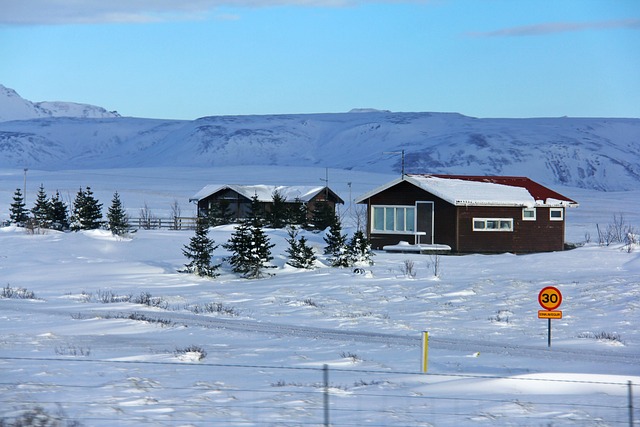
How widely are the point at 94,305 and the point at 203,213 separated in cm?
4200

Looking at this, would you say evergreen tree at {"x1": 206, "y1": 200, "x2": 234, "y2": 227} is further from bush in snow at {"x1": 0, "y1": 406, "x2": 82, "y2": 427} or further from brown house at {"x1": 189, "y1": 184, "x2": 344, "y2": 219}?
bush in snow at {"x1": 0, "y1": 406, "x2": 82, "y2": 427}

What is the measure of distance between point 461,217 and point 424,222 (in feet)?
6.54

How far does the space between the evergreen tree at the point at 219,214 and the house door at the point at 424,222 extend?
1994cm

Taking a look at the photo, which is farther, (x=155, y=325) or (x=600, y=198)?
(x=600, y=198)

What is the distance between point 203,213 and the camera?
67.1 m

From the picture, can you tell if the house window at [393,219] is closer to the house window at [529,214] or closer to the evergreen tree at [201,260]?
the house window at [529,214]

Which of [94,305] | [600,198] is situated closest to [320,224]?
[94,305]

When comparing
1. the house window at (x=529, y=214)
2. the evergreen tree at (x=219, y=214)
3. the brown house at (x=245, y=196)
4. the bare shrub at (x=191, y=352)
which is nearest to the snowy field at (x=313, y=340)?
the bare shrub at (x=191, y=352)

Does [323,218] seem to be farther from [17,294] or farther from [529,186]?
[17,294]

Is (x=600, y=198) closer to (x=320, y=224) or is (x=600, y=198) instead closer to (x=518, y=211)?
(x=320, y=224)

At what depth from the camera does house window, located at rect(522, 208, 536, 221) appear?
44094 mm

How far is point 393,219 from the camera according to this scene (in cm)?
4484

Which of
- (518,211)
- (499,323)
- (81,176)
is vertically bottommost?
(499,323)

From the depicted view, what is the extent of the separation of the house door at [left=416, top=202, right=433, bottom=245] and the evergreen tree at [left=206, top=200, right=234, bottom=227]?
19939 millimetres
